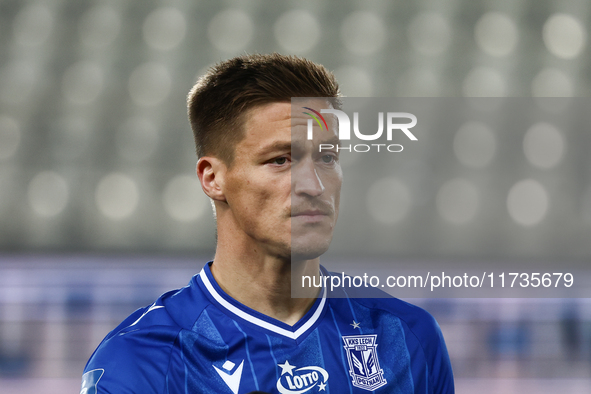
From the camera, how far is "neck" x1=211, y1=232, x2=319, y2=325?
166cm

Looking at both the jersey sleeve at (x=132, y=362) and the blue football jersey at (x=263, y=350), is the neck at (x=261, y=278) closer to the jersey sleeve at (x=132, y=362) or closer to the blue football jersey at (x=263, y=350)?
the blue football jersey at (x=263, y=350)

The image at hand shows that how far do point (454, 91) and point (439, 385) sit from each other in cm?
1322

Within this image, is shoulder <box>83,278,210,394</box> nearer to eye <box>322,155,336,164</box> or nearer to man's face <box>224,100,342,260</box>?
man's face <box>224,100,342,260</box>

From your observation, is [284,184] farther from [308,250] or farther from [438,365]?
[438,365]

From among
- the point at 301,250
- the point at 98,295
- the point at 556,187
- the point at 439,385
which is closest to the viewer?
the point at 301,250

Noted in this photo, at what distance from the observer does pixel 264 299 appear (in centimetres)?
167

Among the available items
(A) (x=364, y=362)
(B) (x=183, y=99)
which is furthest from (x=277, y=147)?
(B) (x=183, y=99)

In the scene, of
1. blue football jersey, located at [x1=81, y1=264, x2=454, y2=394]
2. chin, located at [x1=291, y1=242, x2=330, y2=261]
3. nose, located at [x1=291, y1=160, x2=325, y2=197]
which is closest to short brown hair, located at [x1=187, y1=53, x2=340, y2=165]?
nose, located at [x1=291, y1=160, x2=325, y2=197]

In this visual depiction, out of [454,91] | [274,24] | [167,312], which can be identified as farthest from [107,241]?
[167,312]

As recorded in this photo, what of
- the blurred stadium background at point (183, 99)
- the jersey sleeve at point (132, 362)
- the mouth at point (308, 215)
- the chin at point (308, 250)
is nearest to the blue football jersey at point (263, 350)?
the jersey sleeve at point (132, 362)

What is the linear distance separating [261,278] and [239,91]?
601 millimetres

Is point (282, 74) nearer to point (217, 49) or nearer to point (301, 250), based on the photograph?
point (301, 250)

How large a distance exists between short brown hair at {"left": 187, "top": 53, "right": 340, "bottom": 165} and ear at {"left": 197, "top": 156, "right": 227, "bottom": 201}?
27 millimetres

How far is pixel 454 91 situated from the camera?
13961 millimetres
